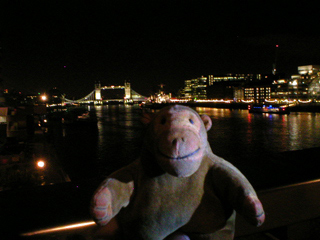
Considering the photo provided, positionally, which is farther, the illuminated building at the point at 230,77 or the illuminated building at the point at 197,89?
the illuminated building at the point at 230,77

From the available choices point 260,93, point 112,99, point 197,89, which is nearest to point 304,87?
point 260,93

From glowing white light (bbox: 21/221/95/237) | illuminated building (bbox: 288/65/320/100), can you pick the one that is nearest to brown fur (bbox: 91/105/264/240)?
glowing white light (bbox: 21/221/95/237)

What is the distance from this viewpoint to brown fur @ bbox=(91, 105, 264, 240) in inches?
37.9

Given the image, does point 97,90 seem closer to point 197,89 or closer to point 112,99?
point 112,99

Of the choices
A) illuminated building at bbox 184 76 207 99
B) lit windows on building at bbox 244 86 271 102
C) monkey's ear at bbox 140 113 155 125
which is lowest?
monkey's ear at bbox 140 113 155 125

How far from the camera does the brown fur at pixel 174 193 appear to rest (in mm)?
961

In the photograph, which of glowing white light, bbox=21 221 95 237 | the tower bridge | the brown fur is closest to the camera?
the brown fur

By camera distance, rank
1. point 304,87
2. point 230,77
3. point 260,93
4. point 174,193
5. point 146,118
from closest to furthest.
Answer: point 174,193 < point 146,118 < point 304,87 < point 260,93 < point 230,77

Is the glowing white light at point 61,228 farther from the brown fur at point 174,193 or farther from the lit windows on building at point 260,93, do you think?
the lit windows on building at point 260,93

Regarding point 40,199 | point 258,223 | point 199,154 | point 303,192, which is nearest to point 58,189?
point 40,199

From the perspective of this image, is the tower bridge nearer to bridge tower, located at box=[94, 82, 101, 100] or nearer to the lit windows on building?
bridge tower, located at box=[94, 82, 101, 100]

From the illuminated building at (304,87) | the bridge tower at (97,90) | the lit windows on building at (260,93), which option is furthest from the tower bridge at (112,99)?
the illuminated building at (304,87)

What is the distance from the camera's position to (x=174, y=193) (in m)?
1.02

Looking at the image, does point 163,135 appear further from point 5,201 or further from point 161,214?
point 5,201
